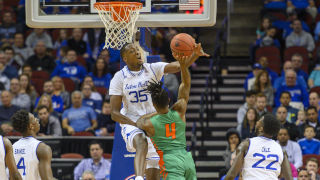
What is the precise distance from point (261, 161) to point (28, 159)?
2.67 metres

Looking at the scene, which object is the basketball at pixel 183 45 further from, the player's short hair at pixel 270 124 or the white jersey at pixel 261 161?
the white jersey at pixel 261 161

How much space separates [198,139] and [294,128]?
2368mm

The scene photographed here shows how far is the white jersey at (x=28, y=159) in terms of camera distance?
7.73 m

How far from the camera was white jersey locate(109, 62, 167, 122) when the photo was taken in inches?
325

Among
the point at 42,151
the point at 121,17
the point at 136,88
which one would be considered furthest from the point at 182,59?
the point at 42,151

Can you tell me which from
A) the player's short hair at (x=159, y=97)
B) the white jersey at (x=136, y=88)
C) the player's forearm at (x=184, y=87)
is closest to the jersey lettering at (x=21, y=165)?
the white jersey at (x=136, y=88)

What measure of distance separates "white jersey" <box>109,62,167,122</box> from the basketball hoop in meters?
0.51

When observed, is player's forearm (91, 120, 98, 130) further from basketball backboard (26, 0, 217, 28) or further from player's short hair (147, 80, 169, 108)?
player's short hair (147, 80, 169, 108)

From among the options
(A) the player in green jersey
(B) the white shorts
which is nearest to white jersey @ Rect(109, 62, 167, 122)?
(B) the white shorts

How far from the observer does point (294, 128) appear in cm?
1232

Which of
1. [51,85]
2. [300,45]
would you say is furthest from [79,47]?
[300,45]

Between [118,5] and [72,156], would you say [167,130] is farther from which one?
[72,156]

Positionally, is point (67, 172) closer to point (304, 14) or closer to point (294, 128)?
point (294, 128)

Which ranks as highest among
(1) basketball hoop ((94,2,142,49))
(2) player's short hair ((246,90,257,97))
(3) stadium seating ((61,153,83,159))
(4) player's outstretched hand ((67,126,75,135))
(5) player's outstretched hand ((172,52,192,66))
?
(1) basketball hoop ((94,2,142,49))
